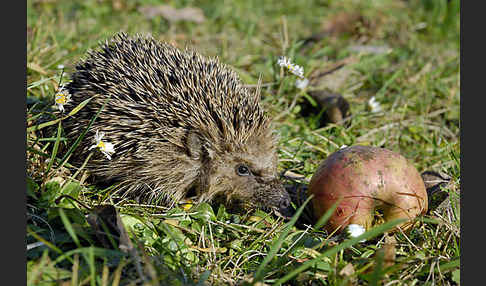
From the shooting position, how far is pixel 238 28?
8.48 m

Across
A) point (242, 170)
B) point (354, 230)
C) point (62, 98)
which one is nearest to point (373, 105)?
point (242, 170)

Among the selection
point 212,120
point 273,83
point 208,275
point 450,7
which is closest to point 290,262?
point 208,275

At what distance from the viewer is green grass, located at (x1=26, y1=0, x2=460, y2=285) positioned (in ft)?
10.4

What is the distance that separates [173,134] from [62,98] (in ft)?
3.41

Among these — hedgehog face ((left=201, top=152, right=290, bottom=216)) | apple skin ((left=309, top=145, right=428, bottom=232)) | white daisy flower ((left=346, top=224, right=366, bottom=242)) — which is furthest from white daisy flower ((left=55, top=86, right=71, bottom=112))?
white daisy flower ((left=346, top=224, right=366, bottom=242))

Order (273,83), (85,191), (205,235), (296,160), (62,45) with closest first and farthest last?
(205,235)
(85,191)
(296,160)
(273,83)
(62,45)

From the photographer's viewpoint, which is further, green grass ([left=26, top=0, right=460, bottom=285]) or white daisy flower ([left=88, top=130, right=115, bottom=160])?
white daisy flower ([left=88, top=130, right=115, bottom=160])

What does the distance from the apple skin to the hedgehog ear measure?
3.76 feet

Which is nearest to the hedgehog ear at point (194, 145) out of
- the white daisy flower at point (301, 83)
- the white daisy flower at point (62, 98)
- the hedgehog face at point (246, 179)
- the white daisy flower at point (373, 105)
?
the hedgehog face at point (246, 179)

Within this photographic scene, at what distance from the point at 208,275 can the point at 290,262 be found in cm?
64

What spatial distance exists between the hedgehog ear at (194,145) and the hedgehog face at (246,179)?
0.60 ft

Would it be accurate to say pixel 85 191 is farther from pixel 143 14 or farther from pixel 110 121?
pixel 143 14

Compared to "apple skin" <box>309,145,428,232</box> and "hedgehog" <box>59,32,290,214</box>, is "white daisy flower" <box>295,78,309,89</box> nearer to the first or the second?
"hedgehog" <box>59,32,290,214</box>

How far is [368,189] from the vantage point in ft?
12.1
